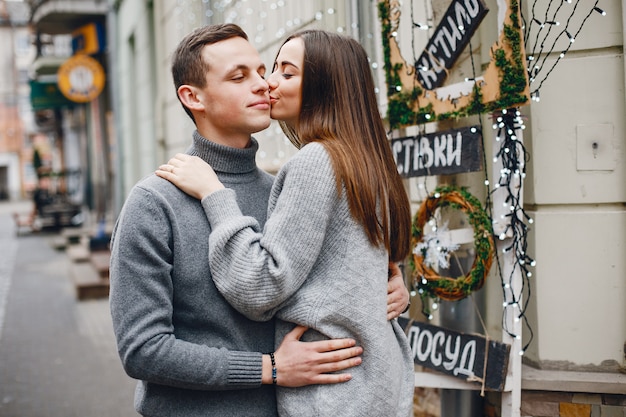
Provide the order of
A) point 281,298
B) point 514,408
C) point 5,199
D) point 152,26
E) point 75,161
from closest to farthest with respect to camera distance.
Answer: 1. point 281,298
2. point 514,408
3. point 152,26
4. point 75,161
5. point 5,199

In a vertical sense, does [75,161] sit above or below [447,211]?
above

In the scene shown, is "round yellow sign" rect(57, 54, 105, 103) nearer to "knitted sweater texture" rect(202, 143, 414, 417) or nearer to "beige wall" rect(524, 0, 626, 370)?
"beige wall" rect(524, 0, 626, 370)

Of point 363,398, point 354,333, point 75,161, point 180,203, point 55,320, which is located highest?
point 75,161

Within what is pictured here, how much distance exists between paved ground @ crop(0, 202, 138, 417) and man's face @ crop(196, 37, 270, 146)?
349 centimetres

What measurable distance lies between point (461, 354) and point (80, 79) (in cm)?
1310

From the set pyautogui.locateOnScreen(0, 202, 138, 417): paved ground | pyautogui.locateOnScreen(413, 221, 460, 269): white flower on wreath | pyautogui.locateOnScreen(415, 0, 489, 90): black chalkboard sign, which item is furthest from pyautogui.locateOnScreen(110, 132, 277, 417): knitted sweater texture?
pyautogui.locateOnScreen(0, 202, 138, 417): paved ground

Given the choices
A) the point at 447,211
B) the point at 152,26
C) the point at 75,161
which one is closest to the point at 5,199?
the point at 75,161

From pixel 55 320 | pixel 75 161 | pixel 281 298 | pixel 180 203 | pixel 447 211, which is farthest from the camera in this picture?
pixel 75 161

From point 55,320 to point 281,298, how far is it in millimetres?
A: 7098

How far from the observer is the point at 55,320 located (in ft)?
26.8

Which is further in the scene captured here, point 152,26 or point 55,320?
point 152,26

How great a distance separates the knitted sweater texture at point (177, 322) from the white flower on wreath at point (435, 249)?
1.39m

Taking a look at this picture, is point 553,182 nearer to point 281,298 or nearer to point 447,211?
point 447,211

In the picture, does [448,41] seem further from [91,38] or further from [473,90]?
[91,38]
